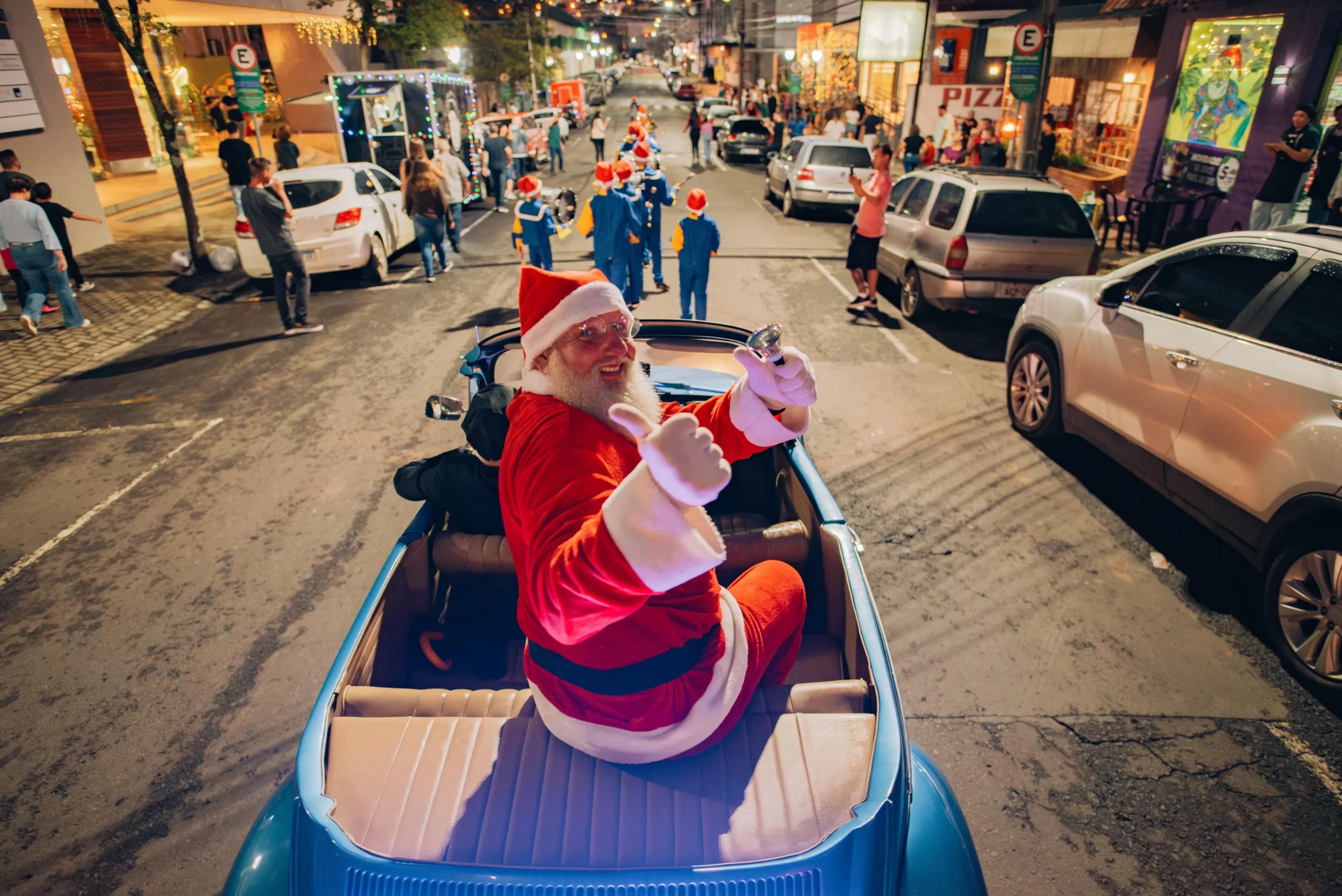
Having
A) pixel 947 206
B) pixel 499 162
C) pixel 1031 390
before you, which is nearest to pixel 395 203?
pixel 499 162

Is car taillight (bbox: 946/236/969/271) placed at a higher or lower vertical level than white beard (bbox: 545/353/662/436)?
lower

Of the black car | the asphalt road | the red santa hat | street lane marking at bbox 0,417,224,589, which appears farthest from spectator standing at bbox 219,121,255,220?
the black car

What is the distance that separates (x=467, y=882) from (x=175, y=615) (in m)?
3.58

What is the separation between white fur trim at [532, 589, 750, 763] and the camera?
197 centimetres

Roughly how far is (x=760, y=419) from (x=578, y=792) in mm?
1138

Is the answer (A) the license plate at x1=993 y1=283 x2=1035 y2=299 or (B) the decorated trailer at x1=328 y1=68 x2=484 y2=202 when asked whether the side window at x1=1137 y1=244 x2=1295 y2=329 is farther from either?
(B) the decorated trailer at x1=328 y1=68 x2=484 y2=202

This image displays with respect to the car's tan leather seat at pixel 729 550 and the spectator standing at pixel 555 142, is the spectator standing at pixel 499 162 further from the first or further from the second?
the car's tan leather seat at pixel 729 550

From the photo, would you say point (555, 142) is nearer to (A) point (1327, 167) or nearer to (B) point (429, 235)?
(B) point (429, 235)

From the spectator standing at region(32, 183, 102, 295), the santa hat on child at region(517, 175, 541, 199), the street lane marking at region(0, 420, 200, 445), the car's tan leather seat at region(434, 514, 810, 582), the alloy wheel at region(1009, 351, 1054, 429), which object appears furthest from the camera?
the santa hat on child at region(517, 175, 541, 199)

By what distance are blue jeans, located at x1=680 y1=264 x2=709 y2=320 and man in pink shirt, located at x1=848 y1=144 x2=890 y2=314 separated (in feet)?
6.79

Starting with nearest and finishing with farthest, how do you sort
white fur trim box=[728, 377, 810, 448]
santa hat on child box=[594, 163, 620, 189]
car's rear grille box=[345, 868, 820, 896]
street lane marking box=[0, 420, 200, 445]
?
car's rear grille box=[345, 868, 820, 896], white fur trim box=[728, 377, 810, 448], street lane marking box=[0, 420, 200, 445], santa hat on child box=[594, 163, 620, 189]

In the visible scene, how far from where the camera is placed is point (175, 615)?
435cm

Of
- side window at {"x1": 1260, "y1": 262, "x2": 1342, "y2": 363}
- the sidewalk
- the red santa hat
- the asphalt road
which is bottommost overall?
the asphalt road

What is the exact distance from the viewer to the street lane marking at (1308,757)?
3158mm
